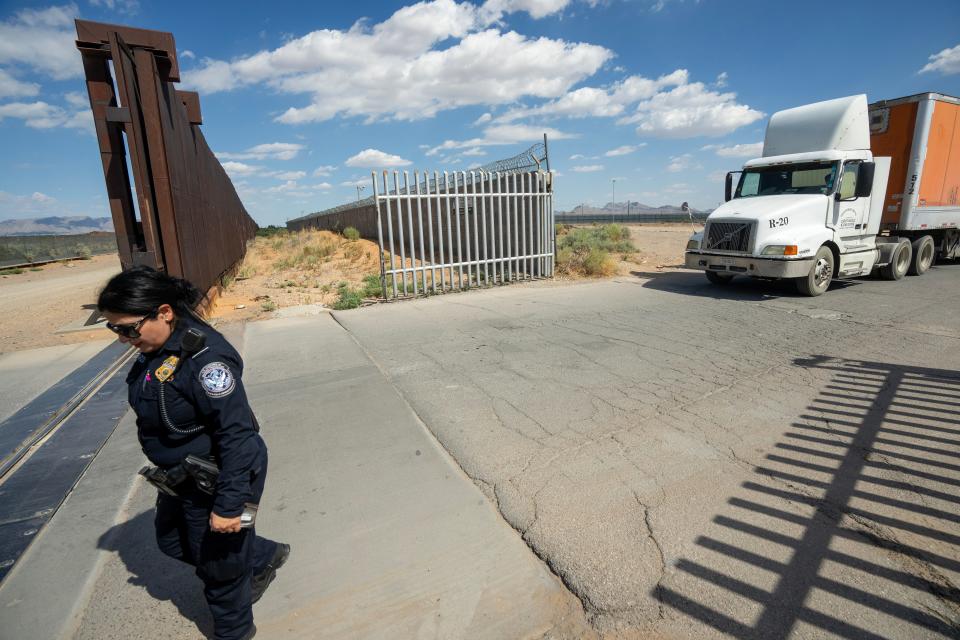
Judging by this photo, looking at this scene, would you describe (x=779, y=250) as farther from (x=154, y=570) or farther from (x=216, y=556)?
(x=154, y=570)

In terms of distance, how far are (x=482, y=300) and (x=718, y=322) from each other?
4307mm

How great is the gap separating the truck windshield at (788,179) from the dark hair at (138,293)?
429 inches

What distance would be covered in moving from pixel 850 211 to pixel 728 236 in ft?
8.01

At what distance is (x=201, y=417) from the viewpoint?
5.97 feet

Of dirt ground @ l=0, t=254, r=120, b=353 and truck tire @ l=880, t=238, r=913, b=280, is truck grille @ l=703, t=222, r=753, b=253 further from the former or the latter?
dirt ground @ l=0, t=254, r=120, b=353

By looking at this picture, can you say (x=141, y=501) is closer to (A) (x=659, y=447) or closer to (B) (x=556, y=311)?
(A) (x=659, y=447)

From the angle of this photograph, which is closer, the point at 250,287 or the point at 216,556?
the point at 216,556

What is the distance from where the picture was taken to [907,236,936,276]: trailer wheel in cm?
1142

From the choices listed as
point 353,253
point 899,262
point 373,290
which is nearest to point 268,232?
point 353,253

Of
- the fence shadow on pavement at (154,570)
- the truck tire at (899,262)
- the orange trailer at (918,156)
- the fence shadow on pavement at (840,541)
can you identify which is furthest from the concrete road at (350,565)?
the orange trailer at (918,156)

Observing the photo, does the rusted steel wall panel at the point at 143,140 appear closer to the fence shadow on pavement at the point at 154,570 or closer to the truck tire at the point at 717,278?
the fence shadow on pavement at the point at 154,570

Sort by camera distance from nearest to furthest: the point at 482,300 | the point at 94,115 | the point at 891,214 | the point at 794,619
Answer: the point at 794,619
the point at 94,115
the point at 482,300
the point at 891,214

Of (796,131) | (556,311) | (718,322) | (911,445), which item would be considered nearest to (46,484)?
(911,445)

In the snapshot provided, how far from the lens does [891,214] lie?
10953 millimetres
